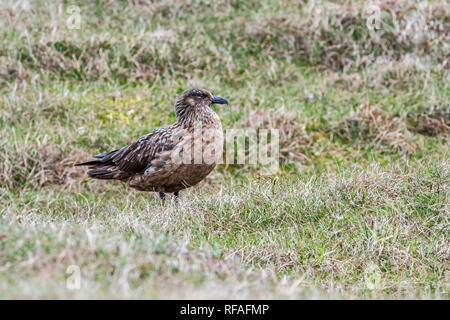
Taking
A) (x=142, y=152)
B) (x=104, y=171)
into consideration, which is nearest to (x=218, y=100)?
(x=142, y=152)

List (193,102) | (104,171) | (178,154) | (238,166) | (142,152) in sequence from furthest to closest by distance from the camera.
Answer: (238,166), (104,171), (193,102), (142,152), (178,154)

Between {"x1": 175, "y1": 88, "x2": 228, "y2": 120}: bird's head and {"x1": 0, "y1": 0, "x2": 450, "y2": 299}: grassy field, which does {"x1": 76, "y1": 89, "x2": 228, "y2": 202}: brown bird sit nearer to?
{"x1": 175, "y1": 88, "x2": 228, "y2": 120}: bird's head

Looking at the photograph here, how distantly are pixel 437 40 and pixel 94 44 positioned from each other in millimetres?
6015

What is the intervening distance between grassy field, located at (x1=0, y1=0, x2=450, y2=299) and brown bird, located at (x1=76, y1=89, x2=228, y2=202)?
267 millimetres

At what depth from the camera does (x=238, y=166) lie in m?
8.14

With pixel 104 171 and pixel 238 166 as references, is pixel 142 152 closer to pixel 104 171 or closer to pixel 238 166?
pixel 104 171

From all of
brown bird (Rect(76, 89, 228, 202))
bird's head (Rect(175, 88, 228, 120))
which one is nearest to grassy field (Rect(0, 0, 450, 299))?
brown bird (Rect(76, 89, 228, 202))

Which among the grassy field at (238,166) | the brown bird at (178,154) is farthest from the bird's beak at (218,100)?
the grassy field at (238,166)

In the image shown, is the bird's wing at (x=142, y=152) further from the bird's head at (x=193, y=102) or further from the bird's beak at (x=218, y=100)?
the bird's beak at (x=218, y=100)

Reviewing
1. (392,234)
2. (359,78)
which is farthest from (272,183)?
(359,78)

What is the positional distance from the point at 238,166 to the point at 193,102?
202cm

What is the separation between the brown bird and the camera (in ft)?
19.3

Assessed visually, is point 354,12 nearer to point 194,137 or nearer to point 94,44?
point 94,44

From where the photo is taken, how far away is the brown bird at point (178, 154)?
5.87m
